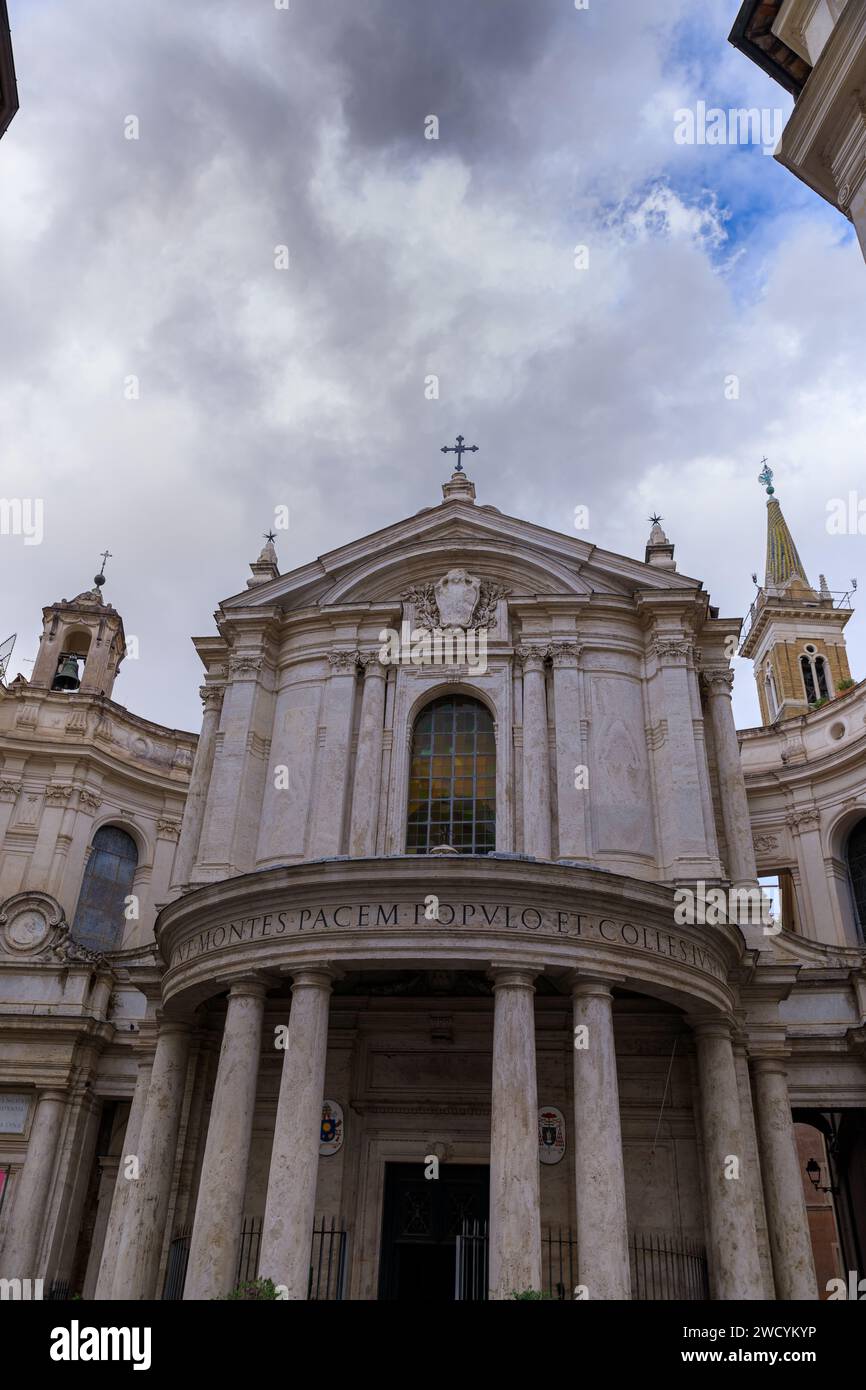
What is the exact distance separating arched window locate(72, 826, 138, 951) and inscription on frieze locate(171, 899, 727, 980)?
15627 millimetres

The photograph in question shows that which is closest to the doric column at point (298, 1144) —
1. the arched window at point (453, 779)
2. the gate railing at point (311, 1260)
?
the gate railing at point (311, 1260)

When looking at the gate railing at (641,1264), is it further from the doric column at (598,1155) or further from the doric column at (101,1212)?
the doric column at (101,1212)

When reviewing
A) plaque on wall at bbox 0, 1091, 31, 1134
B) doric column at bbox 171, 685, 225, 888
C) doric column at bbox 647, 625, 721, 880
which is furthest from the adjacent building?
plaque on wall at bbox 0, 1091, 31, 1134

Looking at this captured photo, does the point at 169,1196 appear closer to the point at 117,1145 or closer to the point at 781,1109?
the point at 117,1145

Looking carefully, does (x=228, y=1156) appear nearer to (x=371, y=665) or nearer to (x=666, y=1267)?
(x=666, y=1267)

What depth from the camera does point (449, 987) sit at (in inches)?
733

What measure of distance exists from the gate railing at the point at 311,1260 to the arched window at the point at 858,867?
57.9ft

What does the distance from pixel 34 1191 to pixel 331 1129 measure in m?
7.83

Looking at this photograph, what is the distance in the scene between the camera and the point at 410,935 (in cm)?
1510

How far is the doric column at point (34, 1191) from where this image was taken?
829 inches

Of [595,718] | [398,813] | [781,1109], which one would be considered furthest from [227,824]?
[781,1109]

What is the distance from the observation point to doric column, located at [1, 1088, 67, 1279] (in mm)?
21047

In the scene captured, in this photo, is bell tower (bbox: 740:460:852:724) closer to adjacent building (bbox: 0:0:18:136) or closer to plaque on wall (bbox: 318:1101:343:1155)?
plaque on wall (bbox: 318:1101:343:1155)
